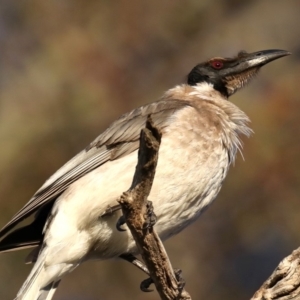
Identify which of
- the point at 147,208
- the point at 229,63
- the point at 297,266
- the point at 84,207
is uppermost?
the point at 229,63

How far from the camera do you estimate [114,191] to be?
19.2ft

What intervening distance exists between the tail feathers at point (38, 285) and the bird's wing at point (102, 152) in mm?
358

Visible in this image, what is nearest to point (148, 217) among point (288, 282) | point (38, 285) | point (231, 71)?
point (288, 282)

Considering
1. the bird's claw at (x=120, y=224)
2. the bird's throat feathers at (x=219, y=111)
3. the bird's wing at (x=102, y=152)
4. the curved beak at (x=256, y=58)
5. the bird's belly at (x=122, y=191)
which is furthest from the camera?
the curved beak at (x=256, y=58)

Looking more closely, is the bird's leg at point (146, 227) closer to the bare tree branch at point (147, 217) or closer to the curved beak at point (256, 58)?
the bare tree branch at point (147, 217)

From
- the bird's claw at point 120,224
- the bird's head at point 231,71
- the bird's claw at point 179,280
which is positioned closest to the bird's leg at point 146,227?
the bird's claw at point 120,224

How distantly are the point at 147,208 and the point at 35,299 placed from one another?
136 centimetres

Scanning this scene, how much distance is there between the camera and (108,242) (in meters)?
5.97

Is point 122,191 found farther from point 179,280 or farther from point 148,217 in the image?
point 148,217

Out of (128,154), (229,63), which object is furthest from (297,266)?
(229,63)

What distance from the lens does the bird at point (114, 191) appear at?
19.4 ft

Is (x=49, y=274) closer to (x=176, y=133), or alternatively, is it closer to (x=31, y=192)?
(x=176, y=133)

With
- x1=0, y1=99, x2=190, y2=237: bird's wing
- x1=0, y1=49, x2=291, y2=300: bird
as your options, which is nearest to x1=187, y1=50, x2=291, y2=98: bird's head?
x1=0, y1=49, x2=291, y2=300: bird

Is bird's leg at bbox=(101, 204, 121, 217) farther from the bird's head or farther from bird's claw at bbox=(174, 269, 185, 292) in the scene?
the bird's head
